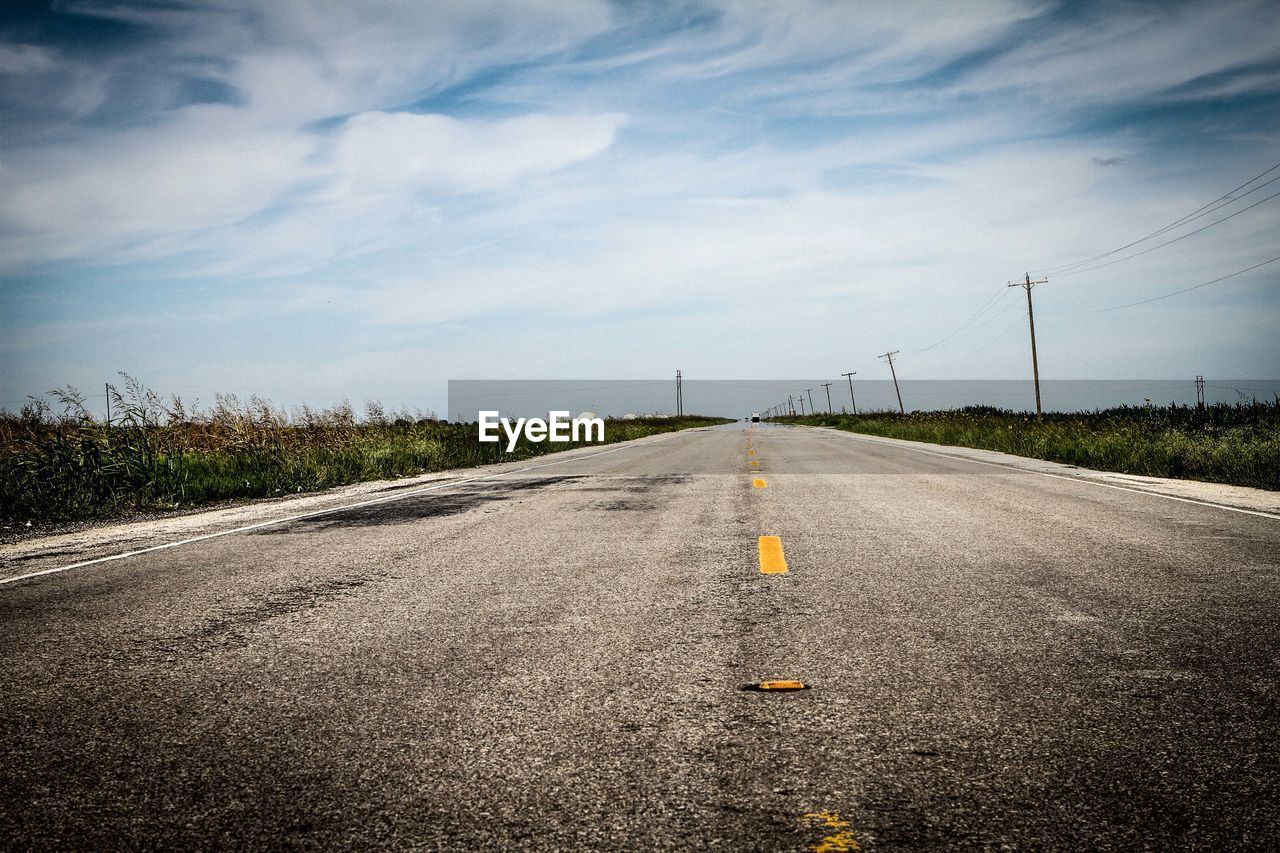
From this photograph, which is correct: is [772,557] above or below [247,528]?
below

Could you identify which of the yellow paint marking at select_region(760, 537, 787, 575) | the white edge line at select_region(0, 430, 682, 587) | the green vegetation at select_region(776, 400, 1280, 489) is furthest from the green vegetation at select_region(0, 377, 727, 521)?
the green vegetation at select_region(776, 400, 1280, 489)

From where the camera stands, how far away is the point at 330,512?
9.40 meters

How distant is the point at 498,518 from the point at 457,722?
5.59 m

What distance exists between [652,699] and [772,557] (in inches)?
117

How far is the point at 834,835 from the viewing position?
2.02 m

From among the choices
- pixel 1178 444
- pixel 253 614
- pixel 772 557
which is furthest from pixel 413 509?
pixel 1178 444

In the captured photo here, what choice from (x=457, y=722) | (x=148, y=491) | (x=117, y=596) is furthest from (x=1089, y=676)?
(x=148, y=491)

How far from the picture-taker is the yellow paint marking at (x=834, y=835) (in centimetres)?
196

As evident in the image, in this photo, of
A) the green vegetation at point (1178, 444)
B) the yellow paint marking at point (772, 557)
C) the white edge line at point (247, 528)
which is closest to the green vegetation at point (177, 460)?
the white edge line at point (247, 528)

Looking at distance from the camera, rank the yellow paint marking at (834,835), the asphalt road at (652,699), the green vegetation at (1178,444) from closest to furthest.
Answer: the yellow paint marking at (834,835) → the asphalt road at (652,699) → the green vegetation at (1178,444)

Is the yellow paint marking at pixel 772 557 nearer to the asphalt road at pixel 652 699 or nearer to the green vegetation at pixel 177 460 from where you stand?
the asphalt road at pixel 652 699

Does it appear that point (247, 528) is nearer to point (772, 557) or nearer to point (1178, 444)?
point (772, 557)

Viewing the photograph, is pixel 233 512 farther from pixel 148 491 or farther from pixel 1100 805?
pixel 1100 805

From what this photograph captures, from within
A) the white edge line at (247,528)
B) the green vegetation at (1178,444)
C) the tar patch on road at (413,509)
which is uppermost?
the white edge line at (247,528)
